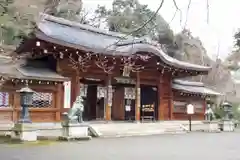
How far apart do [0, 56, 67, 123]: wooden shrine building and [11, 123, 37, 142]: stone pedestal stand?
1.94 meters

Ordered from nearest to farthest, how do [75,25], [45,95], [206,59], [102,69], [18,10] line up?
[18,10], [45,95], [102,69], [75,25], [206,59]

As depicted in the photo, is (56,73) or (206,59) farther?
(206,59)

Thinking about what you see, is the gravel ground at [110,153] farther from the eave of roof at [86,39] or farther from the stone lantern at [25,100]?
the eave of roof at [86,39]

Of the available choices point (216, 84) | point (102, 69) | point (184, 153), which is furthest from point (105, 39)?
point (216, 84)

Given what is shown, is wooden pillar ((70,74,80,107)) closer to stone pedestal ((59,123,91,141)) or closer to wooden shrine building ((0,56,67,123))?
wooden shrine building ((0,56,67,123))

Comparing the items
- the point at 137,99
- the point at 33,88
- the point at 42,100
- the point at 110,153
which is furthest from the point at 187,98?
the point at 110,153

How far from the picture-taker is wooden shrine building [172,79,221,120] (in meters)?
22.2

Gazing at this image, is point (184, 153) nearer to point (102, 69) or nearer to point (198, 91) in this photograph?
point (102, 69)

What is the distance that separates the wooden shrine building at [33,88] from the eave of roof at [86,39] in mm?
Answer: 1620

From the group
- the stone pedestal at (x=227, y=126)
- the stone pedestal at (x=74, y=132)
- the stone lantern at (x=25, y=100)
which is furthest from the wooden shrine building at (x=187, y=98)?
the stone lantern at (x=25, y=100)

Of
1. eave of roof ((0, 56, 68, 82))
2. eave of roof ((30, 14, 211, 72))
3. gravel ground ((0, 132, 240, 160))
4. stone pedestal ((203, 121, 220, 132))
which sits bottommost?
gravel ground ((0, 132, 240, 160))

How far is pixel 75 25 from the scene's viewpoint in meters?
20.9

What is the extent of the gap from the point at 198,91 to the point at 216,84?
556 inches

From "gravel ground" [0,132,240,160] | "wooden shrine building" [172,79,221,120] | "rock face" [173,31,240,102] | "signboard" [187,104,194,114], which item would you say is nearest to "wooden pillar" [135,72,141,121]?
"wooden shrine building" [172,79,221,120]
